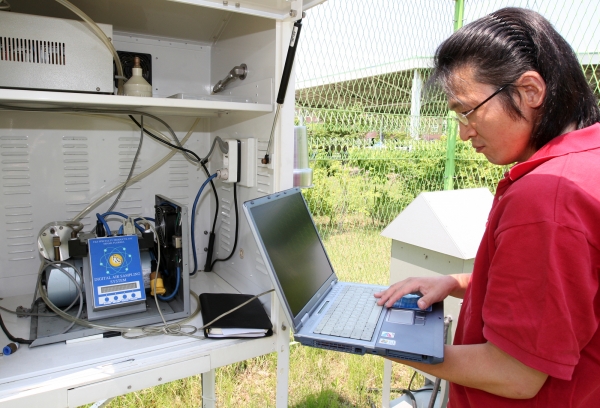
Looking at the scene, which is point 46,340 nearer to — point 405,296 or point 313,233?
point 313,233

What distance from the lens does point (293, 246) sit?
1.13 metres

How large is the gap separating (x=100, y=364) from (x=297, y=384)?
1.44 m

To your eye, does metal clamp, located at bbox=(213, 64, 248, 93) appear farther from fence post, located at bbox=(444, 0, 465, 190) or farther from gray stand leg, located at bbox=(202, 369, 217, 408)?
fence post, located at bbox=(444, 0, 465, 190)

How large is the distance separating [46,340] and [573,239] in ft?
4.10

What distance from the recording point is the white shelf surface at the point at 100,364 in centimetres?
98

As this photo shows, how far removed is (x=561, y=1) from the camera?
2670 mm

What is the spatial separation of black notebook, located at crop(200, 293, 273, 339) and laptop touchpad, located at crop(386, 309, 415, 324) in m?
0.40

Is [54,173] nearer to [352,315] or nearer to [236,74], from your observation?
[236,74]

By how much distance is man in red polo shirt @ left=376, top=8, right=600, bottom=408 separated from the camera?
618mm

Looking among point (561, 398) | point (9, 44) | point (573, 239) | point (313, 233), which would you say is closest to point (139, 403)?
point (313, 233)

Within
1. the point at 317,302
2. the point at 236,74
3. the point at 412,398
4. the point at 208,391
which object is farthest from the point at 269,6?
the point at 412,398

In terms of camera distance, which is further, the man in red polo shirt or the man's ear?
the man's ear

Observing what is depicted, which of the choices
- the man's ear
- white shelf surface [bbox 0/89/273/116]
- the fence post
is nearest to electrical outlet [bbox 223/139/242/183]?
white shelf surface [bbox 0/89/273/116]

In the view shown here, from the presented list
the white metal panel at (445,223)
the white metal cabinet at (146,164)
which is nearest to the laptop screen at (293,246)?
the white metal cabinet at (146,164)
